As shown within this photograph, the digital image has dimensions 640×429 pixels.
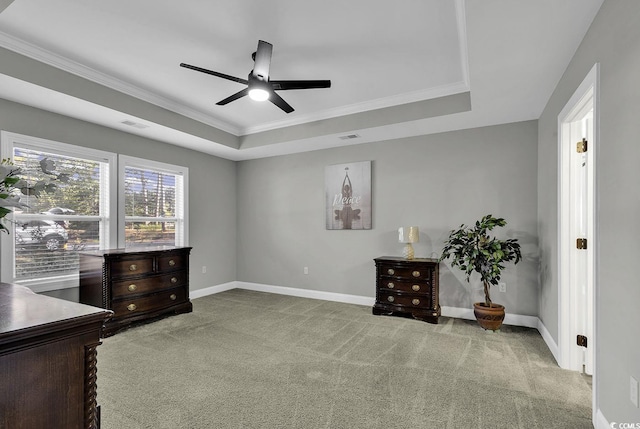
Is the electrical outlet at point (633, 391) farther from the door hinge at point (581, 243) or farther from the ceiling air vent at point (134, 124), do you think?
the ceiling air vent at point (134, 124)

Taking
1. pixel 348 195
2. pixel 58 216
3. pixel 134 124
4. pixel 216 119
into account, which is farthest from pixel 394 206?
pixel 58 216

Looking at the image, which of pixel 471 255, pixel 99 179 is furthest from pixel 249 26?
pixel 471 255

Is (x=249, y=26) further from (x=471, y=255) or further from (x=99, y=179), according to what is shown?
(x=471, y=255)

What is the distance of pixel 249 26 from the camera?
101 inches

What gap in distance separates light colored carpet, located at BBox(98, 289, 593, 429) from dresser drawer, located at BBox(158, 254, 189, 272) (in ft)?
2.28

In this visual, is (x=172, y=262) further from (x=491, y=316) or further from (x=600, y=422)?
(x=600, y=422)

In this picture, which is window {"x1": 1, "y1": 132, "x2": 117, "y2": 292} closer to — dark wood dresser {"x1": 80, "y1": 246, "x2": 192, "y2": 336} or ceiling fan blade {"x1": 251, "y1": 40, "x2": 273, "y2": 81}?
dark wood dresser {"x1": 80, "y1": 246, "x2": 192, "y2": 336}

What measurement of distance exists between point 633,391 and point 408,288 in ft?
8.55

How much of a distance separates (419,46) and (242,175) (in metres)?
4.14

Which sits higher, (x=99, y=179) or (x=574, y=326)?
(x=99, y=179)

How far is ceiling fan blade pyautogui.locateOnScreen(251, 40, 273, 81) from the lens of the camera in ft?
8.55

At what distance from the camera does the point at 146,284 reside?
13.0 feet

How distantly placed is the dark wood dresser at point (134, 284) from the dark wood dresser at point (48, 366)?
2736 millimetres

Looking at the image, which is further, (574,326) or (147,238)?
(147,238)
